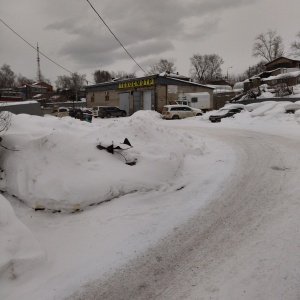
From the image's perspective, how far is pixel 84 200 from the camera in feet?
17.6

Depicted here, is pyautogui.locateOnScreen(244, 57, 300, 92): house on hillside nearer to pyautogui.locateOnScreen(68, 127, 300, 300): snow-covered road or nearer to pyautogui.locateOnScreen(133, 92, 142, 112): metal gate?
pyautogui.locateOnScreen(133, 92, 142, 112): metal gate

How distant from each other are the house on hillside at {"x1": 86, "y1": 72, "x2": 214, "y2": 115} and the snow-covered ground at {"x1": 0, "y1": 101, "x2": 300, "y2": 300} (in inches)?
1020

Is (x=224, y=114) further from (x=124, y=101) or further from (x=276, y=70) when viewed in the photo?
(x=276, y=70)

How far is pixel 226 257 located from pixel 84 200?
2.81 meters

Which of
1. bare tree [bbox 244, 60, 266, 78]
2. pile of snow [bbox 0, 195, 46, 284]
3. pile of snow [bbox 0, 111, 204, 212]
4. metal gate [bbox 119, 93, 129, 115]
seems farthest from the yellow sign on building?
bare tree [bbox 244, 60, 266, 78]

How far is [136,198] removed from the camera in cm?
574

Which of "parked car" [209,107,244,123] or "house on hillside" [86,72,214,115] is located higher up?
"house on hillside" [86,72,214,115]

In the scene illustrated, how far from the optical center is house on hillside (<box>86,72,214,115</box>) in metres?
34.0

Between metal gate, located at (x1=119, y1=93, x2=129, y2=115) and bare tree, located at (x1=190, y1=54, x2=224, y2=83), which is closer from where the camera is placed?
metal gate, located at (x1=119, y1=93, x2=129, y2=115)

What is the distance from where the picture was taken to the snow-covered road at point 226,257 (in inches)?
122

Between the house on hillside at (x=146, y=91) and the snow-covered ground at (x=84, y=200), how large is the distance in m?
25.9

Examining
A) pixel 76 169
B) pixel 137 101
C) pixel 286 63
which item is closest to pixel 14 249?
pixel 76 169

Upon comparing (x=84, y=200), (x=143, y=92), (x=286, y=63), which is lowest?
(x=84, y=200)

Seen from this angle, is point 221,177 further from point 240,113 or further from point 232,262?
point 240,113
